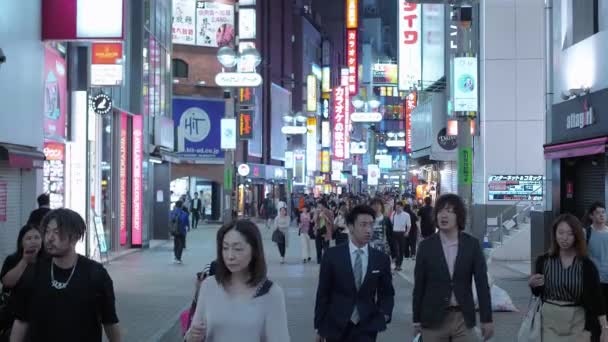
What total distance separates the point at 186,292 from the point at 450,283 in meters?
11.4

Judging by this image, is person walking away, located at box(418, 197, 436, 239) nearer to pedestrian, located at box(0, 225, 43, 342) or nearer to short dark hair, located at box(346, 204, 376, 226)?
short dark hair, located at box(346, 204, 376, 226)

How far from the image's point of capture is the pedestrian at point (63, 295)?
560cm

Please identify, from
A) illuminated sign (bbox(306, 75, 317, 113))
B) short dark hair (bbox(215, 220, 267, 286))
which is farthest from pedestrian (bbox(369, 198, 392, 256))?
illuminated sign (bbox(306, 75, 317, 113))

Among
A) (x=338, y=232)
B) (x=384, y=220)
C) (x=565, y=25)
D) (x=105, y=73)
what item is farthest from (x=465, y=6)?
(x=105, y=73)

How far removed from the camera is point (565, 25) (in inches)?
752

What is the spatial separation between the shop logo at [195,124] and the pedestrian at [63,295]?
49.2 metres

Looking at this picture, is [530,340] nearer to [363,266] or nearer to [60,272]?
[363,266]

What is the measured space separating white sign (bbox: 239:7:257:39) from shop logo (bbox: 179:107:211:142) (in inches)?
408

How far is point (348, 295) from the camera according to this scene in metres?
7.53

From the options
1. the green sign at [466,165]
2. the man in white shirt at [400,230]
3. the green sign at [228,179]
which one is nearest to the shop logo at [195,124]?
the green sign at [228,179]

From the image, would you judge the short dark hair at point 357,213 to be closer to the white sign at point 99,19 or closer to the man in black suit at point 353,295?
the man in black suit at point 353,295

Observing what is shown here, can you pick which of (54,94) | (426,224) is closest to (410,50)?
(426,224)

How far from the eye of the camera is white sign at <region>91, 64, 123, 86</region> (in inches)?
896

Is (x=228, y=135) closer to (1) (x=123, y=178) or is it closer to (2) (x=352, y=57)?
(1) (x=123, y=178)
